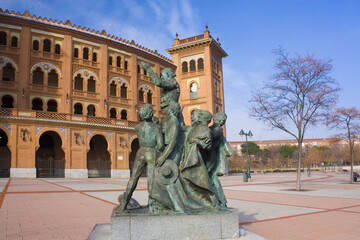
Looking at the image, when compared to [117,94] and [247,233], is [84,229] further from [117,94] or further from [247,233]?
[117,94]

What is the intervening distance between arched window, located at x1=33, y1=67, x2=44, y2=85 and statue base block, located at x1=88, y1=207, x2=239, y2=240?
99.1ft

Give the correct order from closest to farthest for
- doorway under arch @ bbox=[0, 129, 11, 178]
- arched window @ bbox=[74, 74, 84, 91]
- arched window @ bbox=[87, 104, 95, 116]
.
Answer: doorway under arch @ bbox=[0, 129, 11, 178], arched window @ bbox=[74, 74, 84, 91], arched window @ bbox=[87, 104, 95, 116]

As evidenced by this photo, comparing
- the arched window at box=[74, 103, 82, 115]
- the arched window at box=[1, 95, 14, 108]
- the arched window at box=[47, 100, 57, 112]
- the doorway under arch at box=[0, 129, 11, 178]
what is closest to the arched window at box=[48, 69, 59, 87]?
the arched window at box=[47, 100, 57, 112]

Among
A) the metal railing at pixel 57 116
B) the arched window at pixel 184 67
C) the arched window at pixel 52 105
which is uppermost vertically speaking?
the arched window at pixel 184 67

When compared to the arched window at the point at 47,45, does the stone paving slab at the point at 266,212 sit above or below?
below

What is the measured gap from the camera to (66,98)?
99.9ft

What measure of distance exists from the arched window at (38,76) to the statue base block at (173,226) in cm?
3020

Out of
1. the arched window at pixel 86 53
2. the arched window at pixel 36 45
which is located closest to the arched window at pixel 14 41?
the arched window at pixel 36 45

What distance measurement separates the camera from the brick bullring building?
2678cm

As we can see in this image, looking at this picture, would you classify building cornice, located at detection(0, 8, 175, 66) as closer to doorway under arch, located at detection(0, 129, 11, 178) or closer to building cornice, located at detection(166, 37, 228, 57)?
building cornice, located at detection(166, 37, 228, 57)

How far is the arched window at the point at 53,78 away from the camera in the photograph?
3110 centimetres

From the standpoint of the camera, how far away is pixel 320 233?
16.6 feet

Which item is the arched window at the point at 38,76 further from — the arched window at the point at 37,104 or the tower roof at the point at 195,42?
the tower roof at the point at 195,42

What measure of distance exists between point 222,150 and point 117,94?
3120 cm
